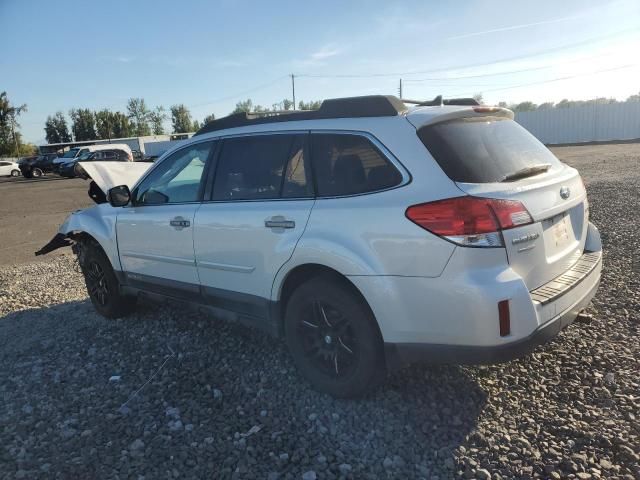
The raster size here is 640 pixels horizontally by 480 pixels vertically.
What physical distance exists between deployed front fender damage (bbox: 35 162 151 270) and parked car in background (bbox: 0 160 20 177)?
47022 millimetres

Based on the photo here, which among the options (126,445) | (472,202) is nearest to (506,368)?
(472,202)

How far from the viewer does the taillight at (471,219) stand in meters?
2.60

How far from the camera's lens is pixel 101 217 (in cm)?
501

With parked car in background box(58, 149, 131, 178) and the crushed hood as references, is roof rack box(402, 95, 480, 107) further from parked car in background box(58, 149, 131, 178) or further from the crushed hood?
parked car in background box(58, 149, 131, 178)

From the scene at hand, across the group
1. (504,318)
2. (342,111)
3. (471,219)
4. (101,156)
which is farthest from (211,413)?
(101,156)

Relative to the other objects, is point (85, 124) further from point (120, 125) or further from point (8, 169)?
point (8, 169)

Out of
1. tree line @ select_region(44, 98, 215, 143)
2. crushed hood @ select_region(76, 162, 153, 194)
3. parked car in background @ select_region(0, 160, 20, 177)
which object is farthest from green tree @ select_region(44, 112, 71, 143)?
crushed hood @ select_region(76, 162, 153, 194)

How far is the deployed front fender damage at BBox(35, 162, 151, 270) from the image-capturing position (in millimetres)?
4906

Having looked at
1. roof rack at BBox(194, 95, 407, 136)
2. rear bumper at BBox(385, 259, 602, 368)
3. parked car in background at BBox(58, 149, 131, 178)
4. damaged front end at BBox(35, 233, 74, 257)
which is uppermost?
parked car in background at BBox(58, 149, 131, 178)

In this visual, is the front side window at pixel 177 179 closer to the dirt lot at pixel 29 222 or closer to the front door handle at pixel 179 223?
the front door handle at pixel 179 223

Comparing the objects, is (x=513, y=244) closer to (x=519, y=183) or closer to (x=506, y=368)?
(x=519, y=183)

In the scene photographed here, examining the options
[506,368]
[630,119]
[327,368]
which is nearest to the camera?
[327,368]

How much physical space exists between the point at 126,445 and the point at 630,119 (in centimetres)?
4453

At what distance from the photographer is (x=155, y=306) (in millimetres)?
5465
